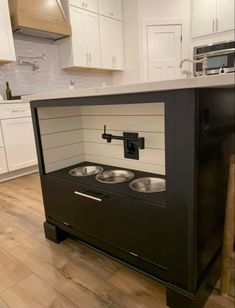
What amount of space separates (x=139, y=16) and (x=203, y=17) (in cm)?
106

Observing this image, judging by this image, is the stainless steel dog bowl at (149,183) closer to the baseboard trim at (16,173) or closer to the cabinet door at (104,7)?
the baseboard trim at (16,173)

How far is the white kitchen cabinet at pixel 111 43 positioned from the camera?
4.01 m

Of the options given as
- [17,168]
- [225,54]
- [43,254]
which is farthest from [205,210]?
[225,54]

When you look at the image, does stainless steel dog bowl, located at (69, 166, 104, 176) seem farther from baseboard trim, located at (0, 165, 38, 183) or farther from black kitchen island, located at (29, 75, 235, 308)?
baseboard trim, located at (0, 165, 38, 183)

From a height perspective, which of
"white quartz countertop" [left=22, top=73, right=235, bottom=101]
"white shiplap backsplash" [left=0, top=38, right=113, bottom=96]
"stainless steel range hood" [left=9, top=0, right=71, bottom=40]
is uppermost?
"stainless steel range hood" [left=9, top=0, right=71, bottom=40]

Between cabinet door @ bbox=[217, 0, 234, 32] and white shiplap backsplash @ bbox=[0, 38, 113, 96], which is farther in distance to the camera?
cabinet door @ bbox=[217, 0, 234, 32]

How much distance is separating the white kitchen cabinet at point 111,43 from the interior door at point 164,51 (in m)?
0.53

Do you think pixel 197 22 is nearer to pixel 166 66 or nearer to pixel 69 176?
pixel 166 66

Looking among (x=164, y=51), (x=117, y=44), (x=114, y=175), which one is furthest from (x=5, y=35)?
(x=164, y=51)

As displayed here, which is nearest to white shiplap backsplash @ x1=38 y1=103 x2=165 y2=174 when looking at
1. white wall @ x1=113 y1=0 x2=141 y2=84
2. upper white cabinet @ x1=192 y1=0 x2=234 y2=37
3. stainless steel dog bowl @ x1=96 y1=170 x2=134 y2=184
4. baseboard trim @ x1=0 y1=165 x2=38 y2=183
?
stainless steel dog bowl @ x1=96 y1=170 x2=134 y2=184

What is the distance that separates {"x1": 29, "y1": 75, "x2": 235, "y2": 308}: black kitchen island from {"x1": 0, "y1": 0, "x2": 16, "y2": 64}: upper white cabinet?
1963 mm

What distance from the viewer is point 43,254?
1354 mm

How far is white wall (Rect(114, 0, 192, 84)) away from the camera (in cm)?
398

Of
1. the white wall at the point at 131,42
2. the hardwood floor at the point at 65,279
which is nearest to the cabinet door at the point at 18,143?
the hardwood floor at the point at 65,279
